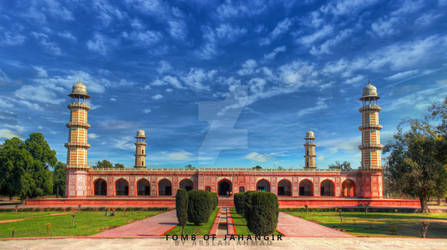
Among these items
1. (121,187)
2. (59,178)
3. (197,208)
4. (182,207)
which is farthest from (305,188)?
(59,178)

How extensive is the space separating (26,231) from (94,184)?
32563 millimetres

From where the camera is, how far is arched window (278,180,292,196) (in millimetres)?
50719

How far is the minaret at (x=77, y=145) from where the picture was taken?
143ft

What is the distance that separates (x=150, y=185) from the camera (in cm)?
4741

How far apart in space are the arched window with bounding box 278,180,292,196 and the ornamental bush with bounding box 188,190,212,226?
32.8 metres

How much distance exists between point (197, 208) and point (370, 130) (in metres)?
33.5

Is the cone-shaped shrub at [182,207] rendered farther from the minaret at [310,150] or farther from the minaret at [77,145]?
the minaret at [310,150]

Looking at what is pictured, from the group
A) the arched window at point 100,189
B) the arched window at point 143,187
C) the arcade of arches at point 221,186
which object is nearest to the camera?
the arcade of arches at point 221,186

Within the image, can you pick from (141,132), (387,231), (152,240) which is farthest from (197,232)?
(141,132)

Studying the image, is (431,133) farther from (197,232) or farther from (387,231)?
(197,232)

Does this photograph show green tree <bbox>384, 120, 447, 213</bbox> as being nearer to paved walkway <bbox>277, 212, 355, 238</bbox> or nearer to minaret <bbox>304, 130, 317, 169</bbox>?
paved walkway <bbox>277, 212, 355, 238</bbox>

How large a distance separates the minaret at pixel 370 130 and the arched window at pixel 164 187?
2957cm

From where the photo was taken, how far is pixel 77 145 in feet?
144

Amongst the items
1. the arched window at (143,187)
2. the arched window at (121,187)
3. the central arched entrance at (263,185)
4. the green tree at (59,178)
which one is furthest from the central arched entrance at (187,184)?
the green tree at (59,178)
